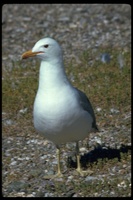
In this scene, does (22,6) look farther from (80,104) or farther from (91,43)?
(80,104)

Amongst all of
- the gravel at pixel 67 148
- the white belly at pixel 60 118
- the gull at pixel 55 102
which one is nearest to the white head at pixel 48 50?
the gull at pixel 55 102

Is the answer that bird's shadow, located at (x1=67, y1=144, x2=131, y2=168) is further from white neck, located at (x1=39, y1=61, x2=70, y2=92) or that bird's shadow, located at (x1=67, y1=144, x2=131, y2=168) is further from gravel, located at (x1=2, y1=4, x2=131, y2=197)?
white neck, located at (x1=39, y1=61, x2=70, y2=92)

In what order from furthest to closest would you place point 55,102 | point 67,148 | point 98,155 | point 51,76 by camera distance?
point 67,148 → point 98,155 → point 51,76 → point 55,102

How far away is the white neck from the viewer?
23.8 ft

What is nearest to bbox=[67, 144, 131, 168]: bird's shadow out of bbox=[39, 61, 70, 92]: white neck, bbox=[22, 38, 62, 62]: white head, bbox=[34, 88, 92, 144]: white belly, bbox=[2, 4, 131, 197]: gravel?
bbox=[2, 4, 131, 197]: gravel

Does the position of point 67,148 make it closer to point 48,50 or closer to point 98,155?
point 98,155

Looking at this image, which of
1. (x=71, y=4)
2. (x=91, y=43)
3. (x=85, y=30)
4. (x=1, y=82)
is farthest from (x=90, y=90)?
(x=71, y=4)

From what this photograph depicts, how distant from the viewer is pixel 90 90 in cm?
1059

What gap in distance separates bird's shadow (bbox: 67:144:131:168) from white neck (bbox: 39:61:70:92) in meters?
1.40

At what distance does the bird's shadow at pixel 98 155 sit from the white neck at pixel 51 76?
1397 mm

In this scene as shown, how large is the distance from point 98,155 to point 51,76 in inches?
65.5

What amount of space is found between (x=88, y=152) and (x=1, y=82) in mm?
3288

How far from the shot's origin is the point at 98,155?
8.37 metres

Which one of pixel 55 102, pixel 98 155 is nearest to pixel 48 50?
Result: pixel 55 102
